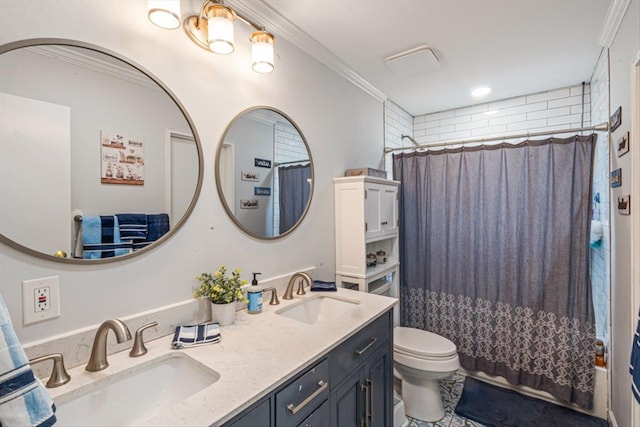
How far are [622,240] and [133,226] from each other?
94.3 inches

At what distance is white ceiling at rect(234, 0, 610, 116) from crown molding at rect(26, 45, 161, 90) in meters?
0.65

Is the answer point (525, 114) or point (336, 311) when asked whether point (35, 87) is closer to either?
point (336, 311)

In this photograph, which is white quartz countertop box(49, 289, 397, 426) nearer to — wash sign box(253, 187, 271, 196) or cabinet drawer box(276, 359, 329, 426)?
cabinet drawer box(276, 359, 329, 426)

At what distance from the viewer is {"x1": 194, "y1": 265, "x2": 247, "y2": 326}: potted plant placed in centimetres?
127

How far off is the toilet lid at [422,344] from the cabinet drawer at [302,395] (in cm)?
106

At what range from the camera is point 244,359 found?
3.24ft

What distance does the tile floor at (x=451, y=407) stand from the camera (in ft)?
6.32

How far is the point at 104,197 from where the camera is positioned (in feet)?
3.44

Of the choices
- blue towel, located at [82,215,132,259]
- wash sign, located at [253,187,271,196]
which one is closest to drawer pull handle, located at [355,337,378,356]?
wash sign, located at [253,187,271,196]

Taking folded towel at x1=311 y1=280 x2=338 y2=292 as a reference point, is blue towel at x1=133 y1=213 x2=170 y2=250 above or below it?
above

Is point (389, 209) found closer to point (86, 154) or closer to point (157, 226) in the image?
point (157, 226)

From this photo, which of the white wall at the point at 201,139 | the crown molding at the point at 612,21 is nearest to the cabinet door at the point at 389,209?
the white wall at the point at 201,139

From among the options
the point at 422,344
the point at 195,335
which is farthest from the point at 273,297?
the point at 422,344

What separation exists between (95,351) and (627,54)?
8.55 feet
